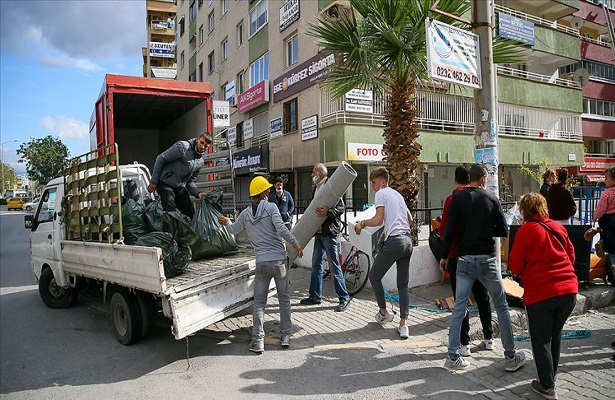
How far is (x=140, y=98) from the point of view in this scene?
28.1 feet

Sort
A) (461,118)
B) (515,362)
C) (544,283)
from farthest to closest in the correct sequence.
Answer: (461,118), (515,362), (544,283)

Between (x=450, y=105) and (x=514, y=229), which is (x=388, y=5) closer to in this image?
(x=514, y=229)

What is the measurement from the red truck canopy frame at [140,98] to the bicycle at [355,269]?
12.2ft

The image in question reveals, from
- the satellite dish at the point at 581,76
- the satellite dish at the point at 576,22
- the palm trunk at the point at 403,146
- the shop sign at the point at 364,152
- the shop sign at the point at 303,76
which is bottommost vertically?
the palm trunk at the point at 403,146

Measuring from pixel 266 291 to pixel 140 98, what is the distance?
223 inches

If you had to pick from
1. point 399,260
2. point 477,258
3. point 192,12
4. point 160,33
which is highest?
point 160,33

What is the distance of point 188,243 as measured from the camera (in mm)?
5242

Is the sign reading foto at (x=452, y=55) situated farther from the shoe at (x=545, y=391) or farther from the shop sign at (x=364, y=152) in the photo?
the shop sign at (x=364, y=152)

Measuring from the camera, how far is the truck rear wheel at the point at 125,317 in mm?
4941

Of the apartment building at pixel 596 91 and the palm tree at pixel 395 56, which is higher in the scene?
the apartment building at pixel 596 91

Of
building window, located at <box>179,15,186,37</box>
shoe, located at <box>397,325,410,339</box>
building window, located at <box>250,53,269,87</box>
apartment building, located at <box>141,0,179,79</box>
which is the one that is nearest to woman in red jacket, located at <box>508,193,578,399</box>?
shoe, located at <box>397,325,410,339</box>

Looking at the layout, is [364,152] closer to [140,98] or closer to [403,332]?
[140,98]

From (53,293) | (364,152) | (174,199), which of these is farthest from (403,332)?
(364,152)

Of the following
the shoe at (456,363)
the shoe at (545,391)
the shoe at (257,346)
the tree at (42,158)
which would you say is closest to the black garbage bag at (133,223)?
the shoe at (257,346)
